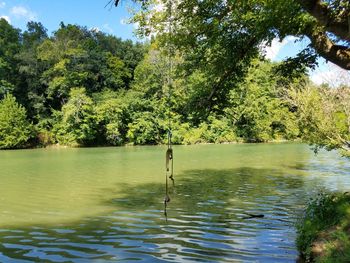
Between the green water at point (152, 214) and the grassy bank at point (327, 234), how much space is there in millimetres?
554

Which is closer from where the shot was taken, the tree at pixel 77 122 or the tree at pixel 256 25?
the tree at pixel 256 25

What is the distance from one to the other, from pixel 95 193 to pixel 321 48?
1025 centimetres

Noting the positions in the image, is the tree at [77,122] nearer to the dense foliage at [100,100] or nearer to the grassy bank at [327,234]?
the dense foliage at [100,100]

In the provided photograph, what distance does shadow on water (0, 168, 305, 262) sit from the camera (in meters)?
7.56

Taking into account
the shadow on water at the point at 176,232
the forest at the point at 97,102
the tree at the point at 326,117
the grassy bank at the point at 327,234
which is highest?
the forest at the point at 97,102

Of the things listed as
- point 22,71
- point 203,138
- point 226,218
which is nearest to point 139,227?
point 226,218

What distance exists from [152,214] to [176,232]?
83.2 inches

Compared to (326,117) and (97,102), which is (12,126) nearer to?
(97,102)

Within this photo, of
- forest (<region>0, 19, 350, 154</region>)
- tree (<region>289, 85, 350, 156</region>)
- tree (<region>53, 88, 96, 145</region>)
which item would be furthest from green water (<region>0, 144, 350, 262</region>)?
tree (<region>53, 88, 96, 145</region>)

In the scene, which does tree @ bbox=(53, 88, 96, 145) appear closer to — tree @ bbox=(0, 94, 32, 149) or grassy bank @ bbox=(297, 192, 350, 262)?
tree @ bbox=(0, 94, 32, 149)

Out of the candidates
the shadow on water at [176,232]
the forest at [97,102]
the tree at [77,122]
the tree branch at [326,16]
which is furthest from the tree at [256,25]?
the tree at [77,122]

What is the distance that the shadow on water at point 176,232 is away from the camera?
24.8 ft

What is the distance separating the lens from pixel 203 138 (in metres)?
56.2

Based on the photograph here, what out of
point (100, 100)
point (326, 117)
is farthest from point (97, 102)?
point (326, 117)
